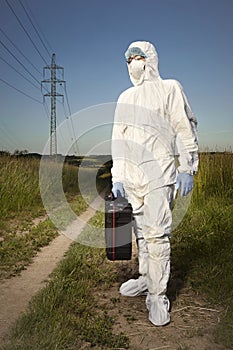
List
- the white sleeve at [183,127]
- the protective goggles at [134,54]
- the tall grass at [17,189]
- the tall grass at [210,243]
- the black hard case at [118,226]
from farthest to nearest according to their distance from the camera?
the tall grass at [17,189], the tall grass at [210,243], the black hard case at [118,226], the protective goggles at [134,54], the white sleeve at [183,127]

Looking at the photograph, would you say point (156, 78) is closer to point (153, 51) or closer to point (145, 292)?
point (153, 51)

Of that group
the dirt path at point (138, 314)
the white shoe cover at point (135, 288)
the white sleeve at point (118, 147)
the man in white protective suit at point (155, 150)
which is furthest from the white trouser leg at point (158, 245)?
the white shoe cover at point (135, 288)

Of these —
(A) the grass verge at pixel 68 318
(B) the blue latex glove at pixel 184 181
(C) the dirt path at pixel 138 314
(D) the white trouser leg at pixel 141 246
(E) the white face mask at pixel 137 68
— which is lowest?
(C) the dirt path at pixel 138 314

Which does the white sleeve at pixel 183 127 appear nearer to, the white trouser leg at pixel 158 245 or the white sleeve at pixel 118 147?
the white trouser leg at pixel 158 245

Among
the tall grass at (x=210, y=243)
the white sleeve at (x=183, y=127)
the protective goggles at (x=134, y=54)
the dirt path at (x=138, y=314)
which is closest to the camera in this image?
the dirt path at (x=138, y=314)

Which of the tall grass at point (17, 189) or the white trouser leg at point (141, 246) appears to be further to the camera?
the tall grass at point (17, 189)

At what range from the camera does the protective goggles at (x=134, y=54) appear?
10.5 ft

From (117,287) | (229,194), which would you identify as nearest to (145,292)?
(117,287)

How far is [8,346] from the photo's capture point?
2.66 metres

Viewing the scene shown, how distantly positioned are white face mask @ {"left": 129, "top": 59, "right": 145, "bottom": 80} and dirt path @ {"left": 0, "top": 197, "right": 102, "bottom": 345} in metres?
2.00

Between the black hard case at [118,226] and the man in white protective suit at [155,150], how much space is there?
107 mm

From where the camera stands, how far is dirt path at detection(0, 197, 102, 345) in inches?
126

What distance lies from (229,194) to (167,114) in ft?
16.0

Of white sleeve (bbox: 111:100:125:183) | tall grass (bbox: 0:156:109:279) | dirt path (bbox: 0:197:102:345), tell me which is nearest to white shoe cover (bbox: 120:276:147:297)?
dirt path (bbox: 0:197:102:345)
